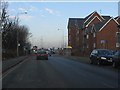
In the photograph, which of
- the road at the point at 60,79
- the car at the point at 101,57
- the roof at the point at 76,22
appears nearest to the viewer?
the road at the point at 60,79

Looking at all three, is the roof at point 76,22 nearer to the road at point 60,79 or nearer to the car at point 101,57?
the car at point 101,57

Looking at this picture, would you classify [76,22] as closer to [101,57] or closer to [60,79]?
[101,57]

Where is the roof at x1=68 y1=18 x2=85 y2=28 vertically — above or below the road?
above

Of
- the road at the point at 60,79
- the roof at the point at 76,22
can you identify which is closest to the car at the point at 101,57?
the road at the point at 60,79

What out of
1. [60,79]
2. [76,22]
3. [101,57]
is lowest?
[60,79]

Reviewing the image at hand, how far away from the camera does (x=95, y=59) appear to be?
34.6m

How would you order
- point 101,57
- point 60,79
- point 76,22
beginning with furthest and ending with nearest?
point 76,22 < point 101,57 < point 60,79

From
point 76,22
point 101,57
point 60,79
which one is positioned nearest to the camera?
point 60,79

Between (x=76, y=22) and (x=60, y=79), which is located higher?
(x=76, y=22)

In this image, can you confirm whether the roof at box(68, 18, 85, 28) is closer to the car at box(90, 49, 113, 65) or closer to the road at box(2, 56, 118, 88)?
the car at box(90, 49, 113, 65)

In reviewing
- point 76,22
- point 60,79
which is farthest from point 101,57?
point 76,22

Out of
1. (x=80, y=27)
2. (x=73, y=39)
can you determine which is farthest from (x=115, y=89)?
(x=73, y=39)

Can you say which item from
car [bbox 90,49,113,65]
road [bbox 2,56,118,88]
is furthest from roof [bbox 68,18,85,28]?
road [bbox 2,56,118,88]

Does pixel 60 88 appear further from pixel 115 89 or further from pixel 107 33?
pixel 107 33
